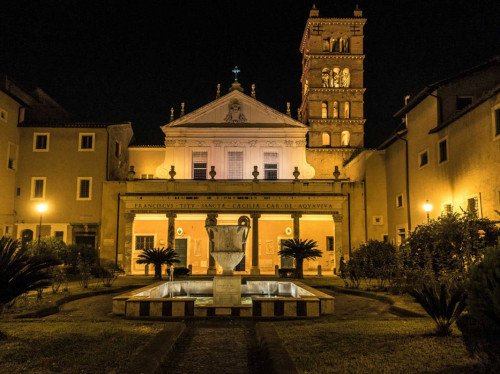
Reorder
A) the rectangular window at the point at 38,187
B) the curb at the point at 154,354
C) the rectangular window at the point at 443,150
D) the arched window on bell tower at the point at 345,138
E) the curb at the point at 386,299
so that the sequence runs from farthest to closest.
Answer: the arched window on bell tower at the point at 345,138, the rectangular window at the point at 38,187, the rectangular window at the point at 443,150, the curb at the point at 386,299, the curb at the point at 154,354

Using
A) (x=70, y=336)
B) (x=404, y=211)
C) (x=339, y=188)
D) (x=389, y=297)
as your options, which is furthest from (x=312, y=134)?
(x=70, y=336)

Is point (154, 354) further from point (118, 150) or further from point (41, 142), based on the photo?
point (118, 150)

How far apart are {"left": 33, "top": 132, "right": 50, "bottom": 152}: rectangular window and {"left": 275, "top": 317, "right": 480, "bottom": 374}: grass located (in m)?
24.5

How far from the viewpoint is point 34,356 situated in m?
6.55

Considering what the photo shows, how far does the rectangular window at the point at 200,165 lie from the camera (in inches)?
1258

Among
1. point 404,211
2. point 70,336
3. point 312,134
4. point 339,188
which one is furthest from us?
point 312,134

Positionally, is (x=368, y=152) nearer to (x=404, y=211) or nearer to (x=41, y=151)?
(x=404, y=211)

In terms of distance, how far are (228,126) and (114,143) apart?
7.68m

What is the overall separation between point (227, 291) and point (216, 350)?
537 centimetres

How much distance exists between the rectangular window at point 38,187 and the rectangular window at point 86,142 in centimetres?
300

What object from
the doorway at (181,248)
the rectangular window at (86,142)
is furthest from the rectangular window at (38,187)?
the doorway at (181,248)

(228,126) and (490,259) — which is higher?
(228,126)

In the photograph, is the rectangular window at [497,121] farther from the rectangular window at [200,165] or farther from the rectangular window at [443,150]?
the rectangular window at [200,165]

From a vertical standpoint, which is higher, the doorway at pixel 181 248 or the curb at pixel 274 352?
the doorway at pixel 181 248
